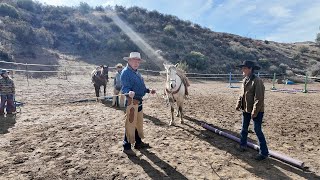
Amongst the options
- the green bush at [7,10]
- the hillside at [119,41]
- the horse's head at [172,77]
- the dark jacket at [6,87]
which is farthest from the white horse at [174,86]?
the green bush at [7,10]

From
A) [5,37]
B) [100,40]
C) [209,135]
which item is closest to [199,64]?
[100,40]

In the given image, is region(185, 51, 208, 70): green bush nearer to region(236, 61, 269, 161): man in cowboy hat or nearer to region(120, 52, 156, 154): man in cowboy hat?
region(236, 61, 269, 161): man in cowboy hat

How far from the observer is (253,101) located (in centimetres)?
548

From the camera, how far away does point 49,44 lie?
1152 inches

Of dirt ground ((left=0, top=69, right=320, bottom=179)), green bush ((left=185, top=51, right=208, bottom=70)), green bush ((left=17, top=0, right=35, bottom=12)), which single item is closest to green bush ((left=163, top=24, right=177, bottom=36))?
green bush ((left=185, top=51, right=208, bottom=70))

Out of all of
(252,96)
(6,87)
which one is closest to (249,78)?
(252,96)

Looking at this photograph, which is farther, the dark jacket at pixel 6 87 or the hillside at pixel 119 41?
the hillside at pixel 119 41

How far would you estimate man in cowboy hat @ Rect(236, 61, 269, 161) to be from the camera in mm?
5250

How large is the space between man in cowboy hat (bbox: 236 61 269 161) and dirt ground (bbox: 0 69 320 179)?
0.41 m

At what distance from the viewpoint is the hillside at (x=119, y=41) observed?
2767 cm

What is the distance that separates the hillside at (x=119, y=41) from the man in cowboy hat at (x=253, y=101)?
70.3 ft

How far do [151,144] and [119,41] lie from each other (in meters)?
27.6

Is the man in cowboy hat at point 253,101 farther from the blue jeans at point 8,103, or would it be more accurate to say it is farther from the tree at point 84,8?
the tree at point 84,8

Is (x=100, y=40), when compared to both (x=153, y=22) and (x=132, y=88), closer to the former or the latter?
(x=153, y=22)
